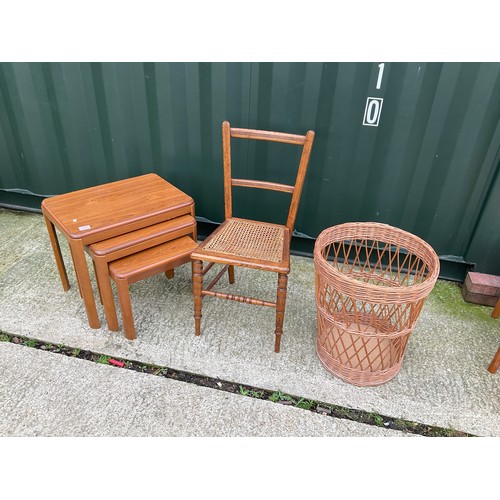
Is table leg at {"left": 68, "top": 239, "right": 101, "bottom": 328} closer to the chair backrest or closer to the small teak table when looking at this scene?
the small teak table

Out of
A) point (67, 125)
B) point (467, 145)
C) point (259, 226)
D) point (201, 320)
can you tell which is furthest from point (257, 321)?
point (67, 125)

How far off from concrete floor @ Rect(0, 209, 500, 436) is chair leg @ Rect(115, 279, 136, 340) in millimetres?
74

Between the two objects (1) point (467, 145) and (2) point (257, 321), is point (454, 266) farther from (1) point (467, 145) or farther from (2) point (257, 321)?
(2) point (257, 321)

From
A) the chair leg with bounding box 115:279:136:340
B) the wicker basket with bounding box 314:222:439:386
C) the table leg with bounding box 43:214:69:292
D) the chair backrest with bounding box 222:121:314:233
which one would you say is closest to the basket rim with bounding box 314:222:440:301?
the wicker basket with bounding box 314:222:439:386

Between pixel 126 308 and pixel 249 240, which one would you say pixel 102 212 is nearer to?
pixel 126 308

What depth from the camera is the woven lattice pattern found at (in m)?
2.26

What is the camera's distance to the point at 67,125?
129 inches

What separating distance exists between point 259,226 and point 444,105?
54.8 inches

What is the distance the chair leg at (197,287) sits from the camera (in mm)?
2307

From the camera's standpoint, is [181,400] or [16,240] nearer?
[181,400]

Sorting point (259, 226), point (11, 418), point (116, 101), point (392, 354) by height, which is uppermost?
point (116, 101)

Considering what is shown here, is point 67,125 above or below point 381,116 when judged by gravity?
below

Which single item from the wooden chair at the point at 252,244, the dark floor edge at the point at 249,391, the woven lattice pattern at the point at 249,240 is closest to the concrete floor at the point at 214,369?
the dark floor edge at the point at 249,391

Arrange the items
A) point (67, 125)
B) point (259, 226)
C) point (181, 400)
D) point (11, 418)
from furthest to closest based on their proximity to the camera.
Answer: point (67, 125)
point (259, 226)
point (181, 400)
point (11, 418)
